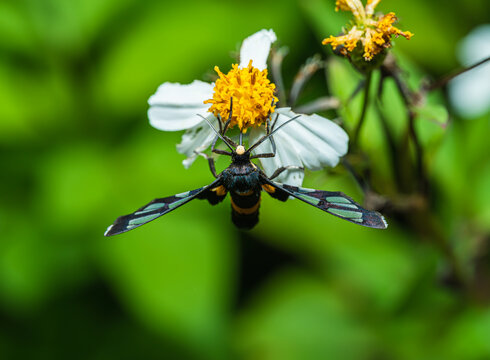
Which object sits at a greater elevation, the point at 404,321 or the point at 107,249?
the point at 107,249

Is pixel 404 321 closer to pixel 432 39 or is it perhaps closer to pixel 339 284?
pixel 339 284

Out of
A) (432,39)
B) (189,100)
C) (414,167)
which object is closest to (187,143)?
(189,100)

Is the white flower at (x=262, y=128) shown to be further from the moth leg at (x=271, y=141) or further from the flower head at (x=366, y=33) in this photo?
the flower head at (x=366, y=33)

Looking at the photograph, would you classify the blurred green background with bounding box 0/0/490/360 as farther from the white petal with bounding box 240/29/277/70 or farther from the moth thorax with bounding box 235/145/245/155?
the moth thorax with bounding box 235/145/245/155

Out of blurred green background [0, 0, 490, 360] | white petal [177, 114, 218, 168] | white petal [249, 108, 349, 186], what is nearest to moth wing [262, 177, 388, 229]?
white petal [249, 108, 349, 186]

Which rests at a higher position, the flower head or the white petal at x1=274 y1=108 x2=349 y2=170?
the flower head
